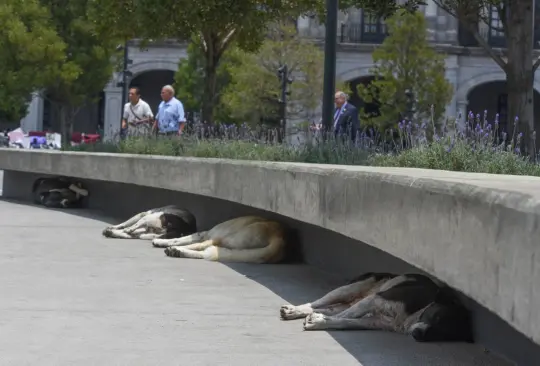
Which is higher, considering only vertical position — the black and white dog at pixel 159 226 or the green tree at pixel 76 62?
the green tree at pixel 76 62

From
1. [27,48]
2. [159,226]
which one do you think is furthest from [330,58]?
[27,48]

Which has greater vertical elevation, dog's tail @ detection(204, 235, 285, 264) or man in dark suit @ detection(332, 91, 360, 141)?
man in dark suit @ detection(332, 91, 360, 141)

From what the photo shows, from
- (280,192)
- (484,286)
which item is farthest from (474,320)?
(280,192)

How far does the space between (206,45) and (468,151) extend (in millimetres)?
11208

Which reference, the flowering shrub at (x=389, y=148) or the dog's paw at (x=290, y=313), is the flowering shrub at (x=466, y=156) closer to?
the flowering shrub at (x=389, y=148)

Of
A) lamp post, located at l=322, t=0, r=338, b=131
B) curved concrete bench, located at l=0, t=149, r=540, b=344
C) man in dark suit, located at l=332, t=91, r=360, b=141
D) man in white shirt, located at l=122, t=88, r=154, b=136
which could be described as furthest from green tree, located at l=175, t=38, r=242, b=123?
curved concrete bench, located at l=0, t=149, r=540, b=344

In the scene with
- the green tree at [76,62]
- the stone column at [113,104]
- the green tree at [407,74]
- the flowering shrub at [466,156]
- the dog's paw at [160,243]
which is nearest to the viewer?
the flowering shrub at [466,156]

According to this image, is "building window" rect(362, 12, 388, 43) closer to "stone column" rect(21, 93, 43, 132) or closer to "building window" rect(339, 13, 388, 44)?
"building window" rect(339, 13, 388, 44)

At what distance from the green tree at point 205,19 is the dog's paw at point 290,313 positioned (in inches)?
476

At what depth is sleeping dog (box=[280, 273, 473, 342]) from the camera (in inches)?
250

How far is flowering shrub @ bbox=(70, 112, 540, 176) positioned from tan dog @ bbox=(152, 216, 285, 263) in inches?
49.8

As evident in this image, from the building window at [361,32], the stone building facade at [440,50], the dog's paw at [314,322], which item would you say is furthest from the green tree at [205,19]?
the building window at [361,32]

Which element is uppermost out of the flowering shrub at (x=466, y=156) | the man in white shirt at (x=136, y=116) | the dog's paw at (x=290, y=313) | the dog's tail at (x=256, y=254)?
the man in white shirt at (x=136, y=116)

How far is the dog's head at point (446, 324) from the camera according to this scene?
6320 mm
